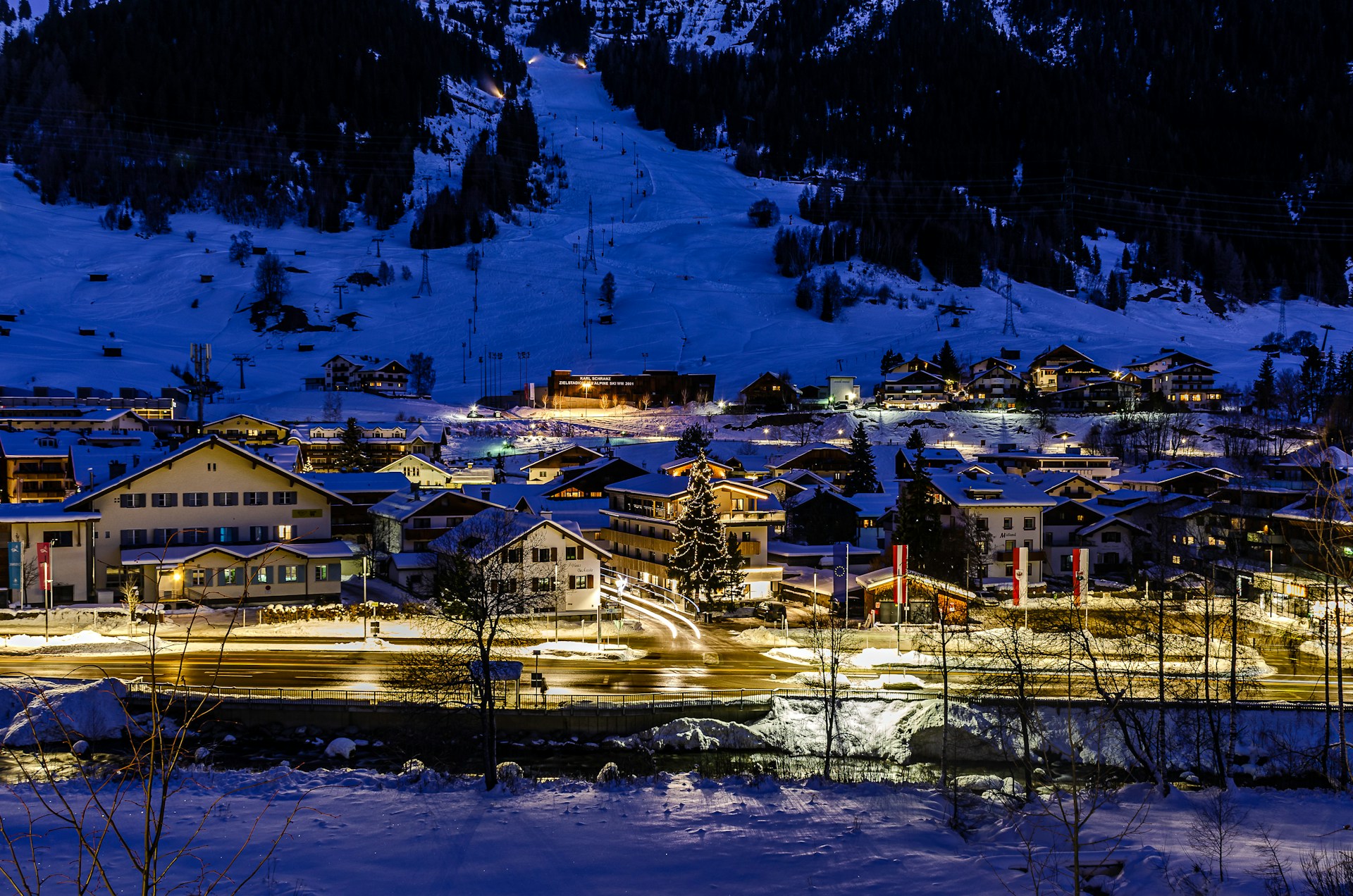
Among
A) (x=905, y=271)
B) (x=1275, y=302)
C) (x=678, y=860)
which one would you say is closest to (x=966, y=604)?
(x=678, y=860)

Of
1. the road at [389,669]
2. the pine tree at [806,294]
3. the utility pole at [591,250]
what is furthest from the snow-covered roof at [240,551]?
the utility pole at [591,250]

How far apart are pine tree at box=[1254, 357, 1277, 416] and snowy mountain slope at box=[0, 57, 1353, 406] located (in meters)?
7.53

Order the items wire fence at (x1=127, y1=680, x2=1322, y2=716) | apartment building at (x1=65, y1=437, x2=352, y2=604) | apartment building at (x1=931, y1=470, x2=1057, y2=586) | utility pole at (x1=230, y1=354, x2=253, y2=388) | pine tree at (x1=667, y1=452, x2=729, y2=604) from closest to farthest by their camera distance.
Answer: wire fence at (x1=127, y1=680, x2=1322, y2=716) → apartment building at (x1=65, y1=437, x2=352, y2=604) → pine tree at (x1=667, y1=452, x2=729, y2=604) → apartment building at (x1=931, y1=470, x2=1057, y2=586) → utility pole at (x1=230, y1=354, x2=253, y2=388)

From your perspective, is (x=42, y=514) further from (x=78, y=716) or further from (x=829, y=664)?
(x=829, y=664)

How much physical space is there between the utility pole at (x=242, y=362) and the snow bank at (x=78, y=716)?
257 feet

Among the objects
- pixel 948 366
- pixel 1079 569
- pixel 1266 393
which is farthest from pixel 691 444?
pixel 1266 393

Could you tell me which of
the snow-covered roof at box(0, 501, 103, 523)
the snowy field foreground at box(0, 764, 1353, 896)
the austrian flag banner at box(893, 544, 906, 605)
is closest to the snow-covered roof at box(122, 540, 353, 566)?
the snow-covered roof at box(0, 501, 103, 523)

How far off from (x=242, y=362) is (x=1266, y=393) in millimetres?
96417

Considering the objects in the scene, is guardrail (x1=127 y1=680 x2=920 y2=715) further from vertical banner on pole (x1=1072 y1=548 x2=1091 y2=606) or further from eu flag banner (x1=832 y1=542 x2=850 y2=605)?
vertical banner on pole (x1=1072 y1=548 x2=1091 y2=606)

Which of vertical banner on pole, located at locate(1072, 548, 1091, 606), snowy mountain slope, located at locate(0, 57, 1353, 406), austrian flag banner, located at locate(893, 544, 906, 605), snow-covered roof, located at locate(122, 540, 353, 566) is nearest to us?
austrian flag banner, located at locate(893, 544, 906, 605)

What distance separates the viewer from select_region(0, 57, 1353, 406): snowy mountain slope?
98.8 m

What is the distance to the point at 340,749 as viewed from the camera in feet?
64.5

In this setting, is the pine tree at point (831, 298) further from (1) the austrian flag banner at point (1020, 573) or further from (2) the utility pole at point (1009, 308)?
(1) the austrian flag banner at point (1020, 573)

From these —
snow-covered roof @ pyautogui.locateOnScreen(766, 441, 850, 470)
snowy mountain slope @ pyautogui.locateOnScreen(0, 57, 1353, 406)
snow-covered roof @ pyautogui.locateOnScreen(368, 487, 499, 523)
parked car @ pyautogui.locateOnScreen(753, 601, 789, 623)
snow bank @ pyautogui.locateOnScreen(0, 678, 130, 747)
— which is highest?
snowy mountain slope @ pyautogui.locateOnScreen(0, 57, 1353, 406)
